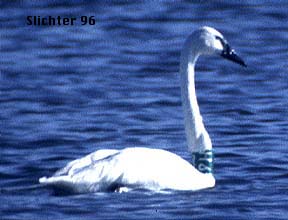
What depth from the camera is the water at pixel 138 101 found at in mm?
14287

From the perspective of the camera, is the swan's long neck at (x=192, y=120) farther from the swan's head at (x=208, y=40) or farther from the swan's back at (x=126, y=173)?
the swan's back at (x=126, y=173)

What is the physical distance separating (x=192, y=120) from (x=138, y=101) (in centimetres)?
393

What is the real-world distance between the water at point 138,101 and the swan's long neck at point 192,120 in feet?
1.05

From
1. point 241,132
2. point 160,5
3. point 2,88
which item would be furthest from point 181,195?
point 160,5

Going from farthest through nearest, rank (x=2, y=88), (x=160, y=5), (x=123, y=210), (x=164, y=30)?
(x=160, y=5)
(x=164, y=30)
(x=2, y=88)
(x=123, y=210)

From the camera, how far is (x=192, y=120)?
15.4m

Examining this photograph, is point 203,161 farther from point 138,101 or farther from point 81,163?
point 138,101

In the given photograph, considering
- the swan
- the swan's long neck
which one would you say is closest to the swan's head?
the swan's long neck

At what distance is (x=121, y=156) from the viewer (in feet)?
47.3

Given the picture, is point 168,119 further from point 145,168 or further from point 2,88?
point 145,168

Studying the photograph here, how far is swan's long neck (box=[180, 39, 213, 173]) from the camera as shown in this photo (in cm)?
1520

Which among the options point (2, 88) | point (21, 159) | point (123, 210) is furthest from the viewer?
point (2, 88)

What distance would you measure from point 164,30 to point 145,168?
9.34 m

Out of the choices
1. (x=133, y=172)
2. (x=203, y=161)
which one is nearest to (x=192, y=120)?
(x=203, y=161)
